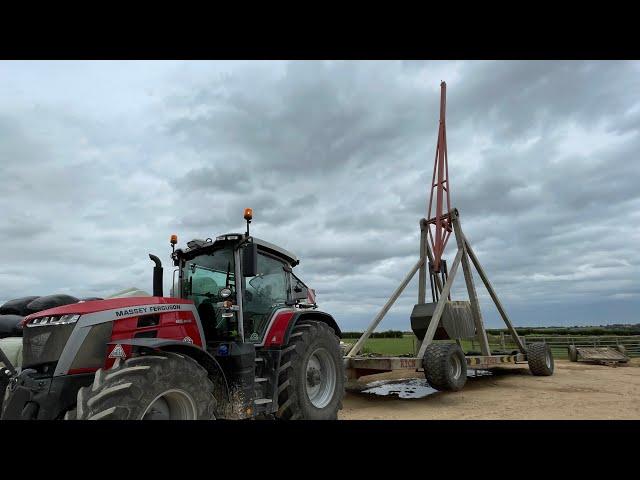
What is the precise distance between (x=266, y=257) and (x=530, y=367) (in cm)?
955

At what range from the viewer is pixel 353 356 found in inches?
383

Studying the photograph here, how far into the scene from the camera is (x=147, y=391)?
3645mm

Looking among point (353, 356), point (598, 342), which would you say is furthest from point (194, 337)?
point (598, 342)

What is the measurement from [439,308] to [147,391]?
8319 millimetres

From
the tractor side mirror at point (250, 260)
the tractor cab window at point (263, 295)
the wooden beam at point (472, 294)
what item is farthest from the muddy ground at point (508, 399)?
the tractor side mirror at point (250, 260)

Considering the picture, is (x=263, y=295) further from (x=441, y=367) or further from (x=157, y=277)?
(x=441, y=367)

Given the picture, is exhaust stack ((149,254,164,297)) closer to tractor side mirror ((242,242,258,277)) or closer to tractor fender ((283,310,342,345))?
tractor side mirror ((242,242,258,277))

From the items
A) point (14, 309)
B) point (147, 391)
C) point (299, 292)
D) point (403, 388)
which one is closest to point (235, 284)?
point (299, 292)

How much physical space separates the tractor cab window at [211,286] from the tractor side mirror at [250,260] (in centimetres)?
52

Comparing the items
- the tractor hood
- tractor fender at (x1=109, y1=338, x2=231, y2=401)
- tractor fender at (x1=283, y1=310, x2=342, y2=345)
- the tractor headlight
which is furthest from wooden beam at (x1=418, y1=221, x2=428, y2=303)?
the tractor headlight

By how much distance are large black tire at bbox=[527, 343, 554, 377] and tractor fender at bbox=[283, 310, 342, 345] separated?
25.8 ft

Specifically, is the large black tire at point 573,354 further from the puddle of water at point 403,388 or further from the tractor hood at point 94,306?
the tractor hood at point 94,306

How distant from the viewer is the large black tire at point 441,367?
8.89m

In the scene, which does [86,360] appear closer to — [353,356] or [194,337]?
[194,337]
